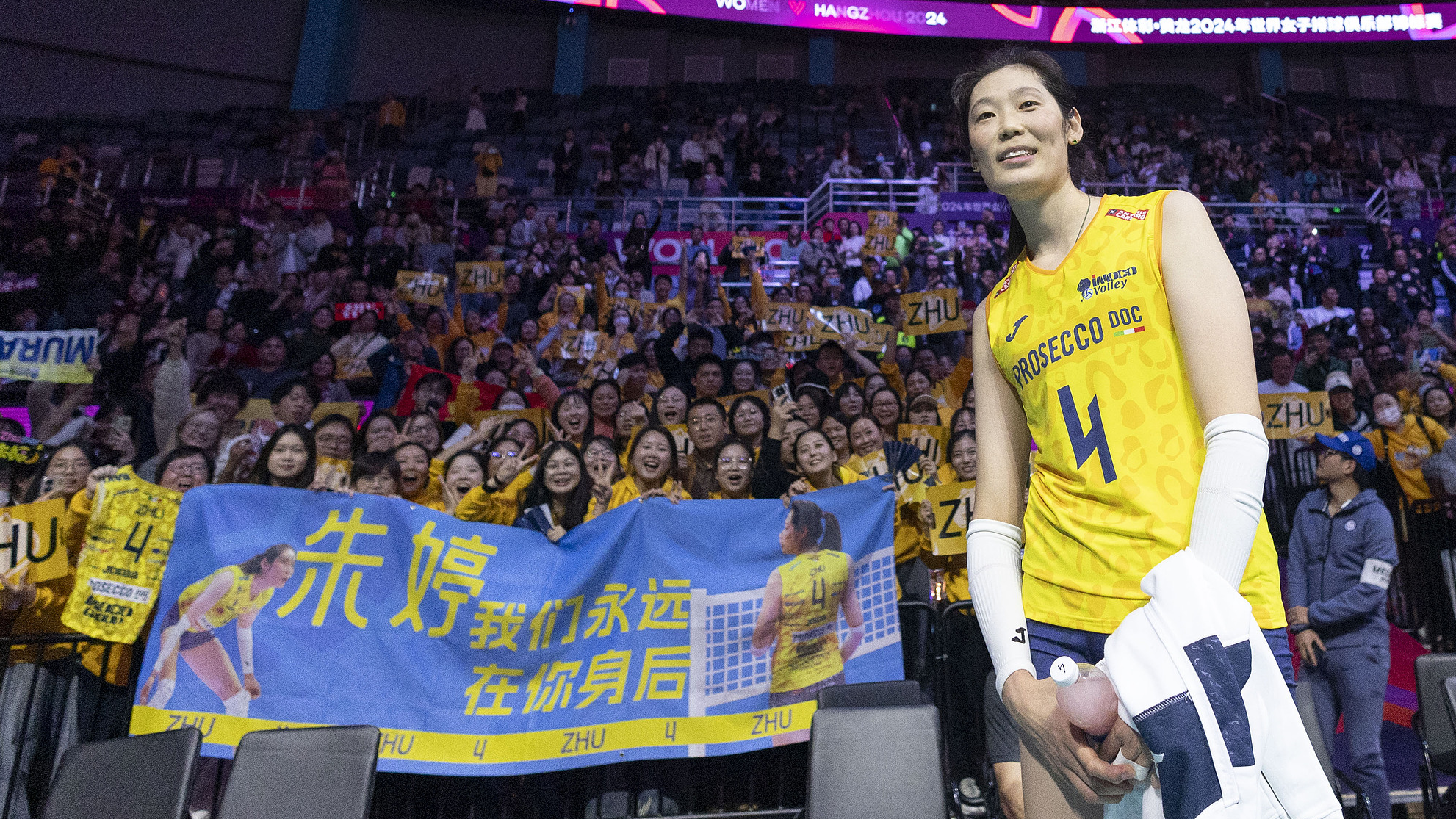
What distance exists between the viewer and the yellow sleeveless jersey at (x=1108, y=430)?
1379 mm

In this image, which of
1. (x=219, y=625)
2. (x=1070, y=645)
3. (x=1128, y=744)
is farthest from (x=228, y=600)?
(x=1128, y=744)

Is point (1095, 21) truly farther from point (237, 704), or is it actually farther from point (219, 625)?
point (237, 704)

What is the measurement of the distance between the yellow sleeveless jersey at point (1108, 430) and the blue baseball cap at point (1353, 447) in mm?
4470

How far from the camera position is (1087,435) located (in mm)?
1480

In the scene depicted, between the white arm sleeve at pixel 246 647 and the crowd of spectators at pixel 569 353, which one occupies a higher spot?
the crowd of spectators at pixel 569 353

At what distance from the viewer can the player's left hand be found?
1.11 metres

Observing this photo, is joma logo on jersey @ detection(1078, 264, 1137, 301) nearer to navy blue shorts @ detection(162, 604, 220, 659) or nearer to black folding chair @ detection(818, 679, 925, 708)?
black folding chair @ detection(818, 679, 925, 708)

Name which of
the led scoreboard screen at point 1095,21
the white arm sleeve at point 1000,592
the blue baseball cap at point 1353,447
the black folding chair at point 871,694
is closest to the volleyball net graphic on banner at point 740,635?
the black folding chair at point 871,694

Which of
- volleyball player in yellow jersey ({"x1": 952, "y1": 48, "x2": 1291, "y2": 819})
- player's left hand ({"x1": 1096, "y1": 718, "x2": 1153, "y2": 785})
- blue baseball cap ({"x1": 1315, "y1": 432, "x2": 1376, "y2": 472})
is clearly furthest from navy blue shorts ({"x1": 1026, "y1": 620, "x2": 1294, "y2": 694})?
blue baseball cap ({"x1": 1315, "y1": 432, "x2": 1376, "y2": 472})

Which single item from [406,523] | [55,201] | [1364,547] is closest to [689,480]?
[406,523]

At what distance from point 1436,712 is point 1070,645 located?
3.25 m

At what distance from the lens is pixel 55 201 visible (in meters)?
14.0

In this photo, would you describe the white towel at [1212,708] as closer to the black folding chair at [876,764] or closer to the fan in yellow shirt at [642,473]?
the black folding chair at [876,764]

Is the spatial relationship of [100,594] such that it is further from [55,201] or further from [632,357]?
[55,201]
